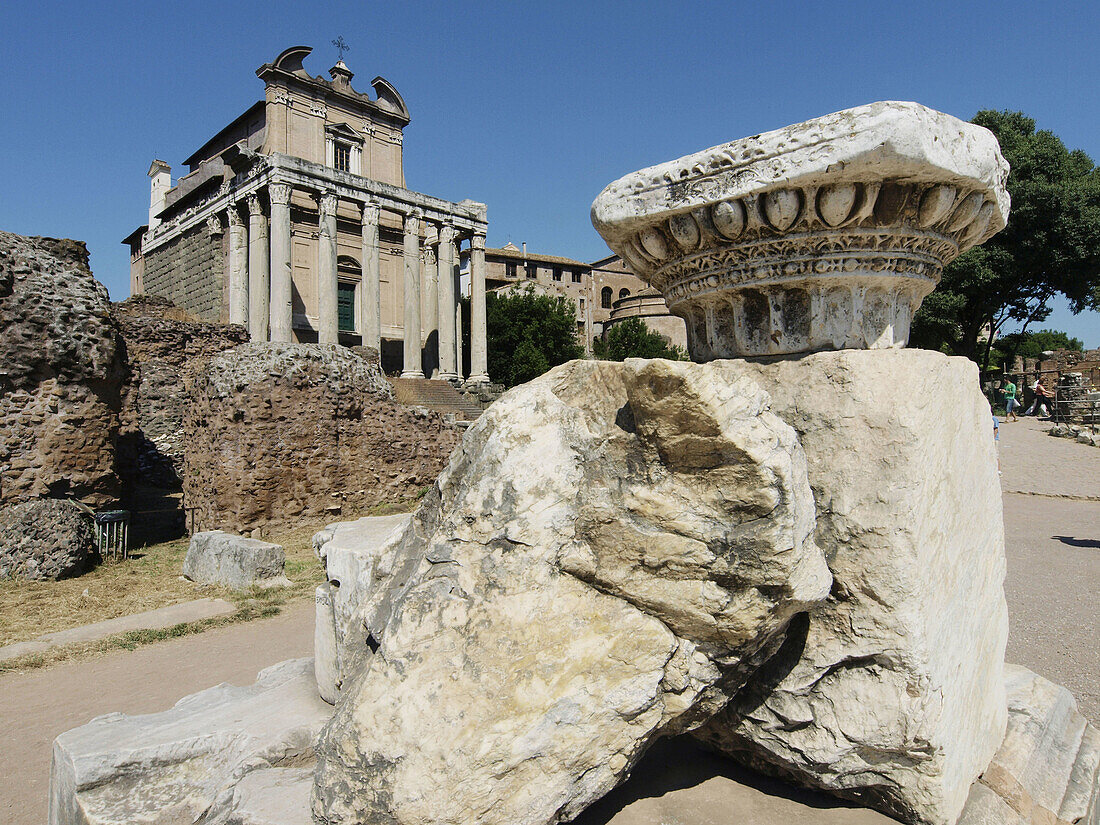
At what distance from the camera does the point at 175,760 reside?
7.25ft

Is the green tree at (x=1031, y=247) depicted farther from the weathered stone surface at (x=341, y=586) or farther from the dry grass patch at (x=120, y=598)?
the weathered stone surface at (x=341, y=586)

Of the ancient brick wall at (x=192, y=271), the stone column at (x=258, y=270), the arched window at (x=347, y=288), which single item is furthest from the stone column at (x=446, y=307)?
the ancient brick wall at (x=192, y=271)

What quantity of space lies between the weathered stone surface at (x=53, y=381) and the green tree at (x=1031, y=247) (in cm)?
2271

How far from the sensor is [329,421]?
8875mm

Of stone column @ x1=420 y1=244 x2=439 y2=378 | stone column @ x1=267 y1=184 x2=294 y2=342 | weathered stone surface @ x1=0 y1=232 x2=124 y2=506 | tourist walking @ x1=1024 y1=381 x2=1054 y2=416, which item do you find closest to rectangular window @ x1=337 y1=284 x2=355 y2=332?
stone column @ x1=420 y1=244 x2=439 y2=378

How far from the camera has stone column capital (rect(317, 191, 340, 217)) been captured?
20734mm

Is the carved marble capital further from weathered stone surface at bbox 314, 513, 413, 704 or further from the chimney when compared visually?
weathered stone surface at bbox 314, 513, 413, 704

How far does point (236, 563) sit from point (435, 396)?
50.2 ft

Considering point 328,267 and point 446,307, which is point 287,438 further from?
point 446,307

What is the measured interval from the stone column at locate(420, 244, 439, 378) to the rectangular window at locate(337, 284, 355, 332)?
2772mm

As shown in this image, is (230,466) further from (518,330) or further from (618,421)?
(518,330)

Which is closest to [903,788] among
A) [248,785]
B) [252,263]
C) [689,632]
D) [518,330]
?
[689,632]

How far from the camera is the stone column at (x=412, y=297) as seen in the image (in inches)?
913

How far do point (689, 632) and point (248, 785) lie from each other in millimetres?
1337
